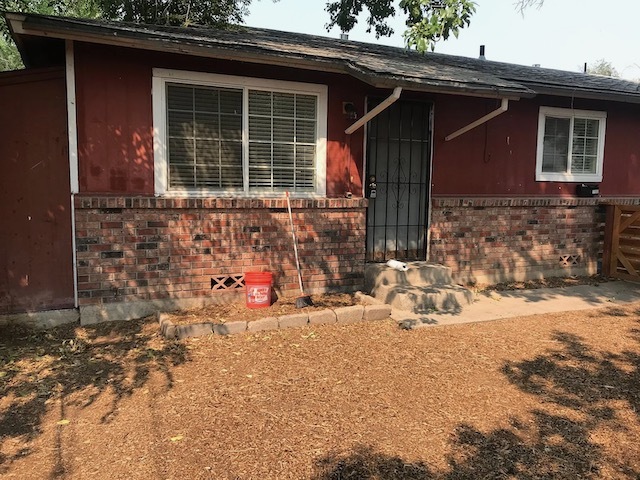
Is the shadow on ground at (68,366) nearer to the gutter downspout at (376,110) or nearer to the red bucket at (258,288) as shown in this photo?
the red bucket at (258,288)

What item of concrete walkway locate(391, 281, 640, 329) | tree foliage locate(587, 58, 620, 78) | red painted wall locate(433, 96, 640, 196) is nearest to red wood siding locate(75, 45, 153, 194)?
concrete walkway locate(391, 281, 640, 329)

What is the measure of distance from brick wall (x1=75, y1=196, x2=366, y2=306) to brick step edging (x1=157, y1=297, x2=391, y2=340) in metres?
0.60

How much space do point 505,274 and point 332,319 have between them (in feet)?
13.1

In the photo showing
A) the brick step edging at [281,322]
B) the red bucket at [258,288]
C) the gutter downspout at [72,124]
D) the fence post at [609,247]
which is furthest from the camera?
the fence post at [609,247]

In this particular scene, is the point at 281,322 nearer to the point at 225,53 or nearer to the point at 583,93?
the point at 225,53

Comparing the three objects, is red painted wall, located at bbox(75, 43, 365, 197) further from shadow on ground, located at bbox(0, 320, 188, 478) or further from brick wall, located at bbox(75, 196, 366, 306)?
shadow on ground, located at bbox(0, 320, 188, 478)

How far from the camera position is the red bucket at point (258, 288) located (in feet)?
19.8

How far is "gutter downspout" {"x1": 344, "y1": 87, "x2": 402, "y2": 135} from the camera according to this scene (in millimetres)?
5883

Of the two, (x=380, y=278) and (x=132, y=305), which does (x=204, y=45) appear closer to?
(x=132, y=305)

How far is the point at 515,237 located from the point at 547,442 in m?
5.54

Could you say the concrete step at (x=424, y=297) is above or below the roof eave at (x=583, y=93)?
below

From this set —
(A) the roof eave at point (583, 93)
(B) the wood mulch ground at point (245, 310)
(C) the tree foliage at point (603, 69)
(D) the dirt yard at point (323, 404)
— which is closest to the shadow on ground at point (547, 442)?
(D) the dirt yard at point (323, 404)

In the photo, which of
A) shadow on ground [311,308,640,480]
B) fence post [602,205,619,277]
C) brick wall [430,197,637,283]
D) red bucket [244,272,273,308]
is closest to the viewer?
shadow on ground [311,308,640,480]

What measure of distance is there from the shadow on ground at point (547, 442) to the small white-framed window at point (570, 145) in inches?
192
